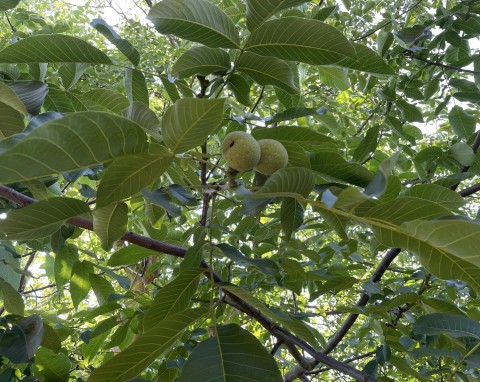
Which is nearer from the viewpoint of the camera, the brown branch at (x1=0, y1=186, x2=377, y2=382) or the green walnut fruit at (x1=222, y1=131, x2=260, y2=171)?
the green walnut fruit at (x1=222, y1=131, x2=260, y2=171)

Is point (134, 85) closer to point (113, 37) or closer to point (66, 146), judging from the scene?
point (113, 37)

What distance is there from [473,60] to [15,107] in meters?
1.72

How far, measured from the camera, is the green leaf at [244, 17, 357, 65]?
2.61ft

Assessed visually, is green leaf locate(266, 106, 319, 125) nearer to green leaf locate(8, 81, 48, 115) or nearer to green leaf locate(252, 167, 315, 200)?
green leaf locate(252, 167, 315, 200)

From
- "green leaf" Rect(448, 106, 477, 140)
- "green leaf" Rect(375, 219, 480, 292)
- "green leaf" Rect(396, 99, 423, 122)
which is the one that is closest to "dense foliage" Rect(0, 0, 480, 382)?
"green leaf" Rect(375, 219, 480, 292)

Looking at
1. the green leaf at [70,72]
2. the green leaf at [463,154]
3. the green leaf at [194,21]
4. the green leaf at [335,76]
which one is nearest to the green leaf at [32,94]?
the green leaf at [70,72]

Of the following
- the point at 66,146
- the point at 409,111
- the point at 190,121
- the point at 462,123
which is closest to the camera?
the point at 66,146

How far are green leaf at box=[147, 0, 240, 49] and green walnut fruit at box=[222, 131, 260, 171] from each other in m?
0.19

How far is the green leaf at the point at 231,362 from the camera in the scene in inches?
27.2

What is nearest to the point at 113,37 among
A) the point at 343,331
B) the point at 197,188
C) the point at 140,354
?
the point at 197,188

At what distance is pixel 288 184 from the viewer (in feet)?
2.28

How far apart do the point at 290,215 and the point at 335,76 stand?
74 cm

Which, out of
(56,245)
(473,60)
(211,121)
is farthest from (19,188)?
(473,60)

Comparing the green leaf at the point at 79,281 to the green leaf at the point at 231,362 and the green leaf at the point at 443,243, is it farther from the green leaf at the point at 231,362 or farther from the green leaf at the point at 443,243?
the green leaf at the point at 443,243
